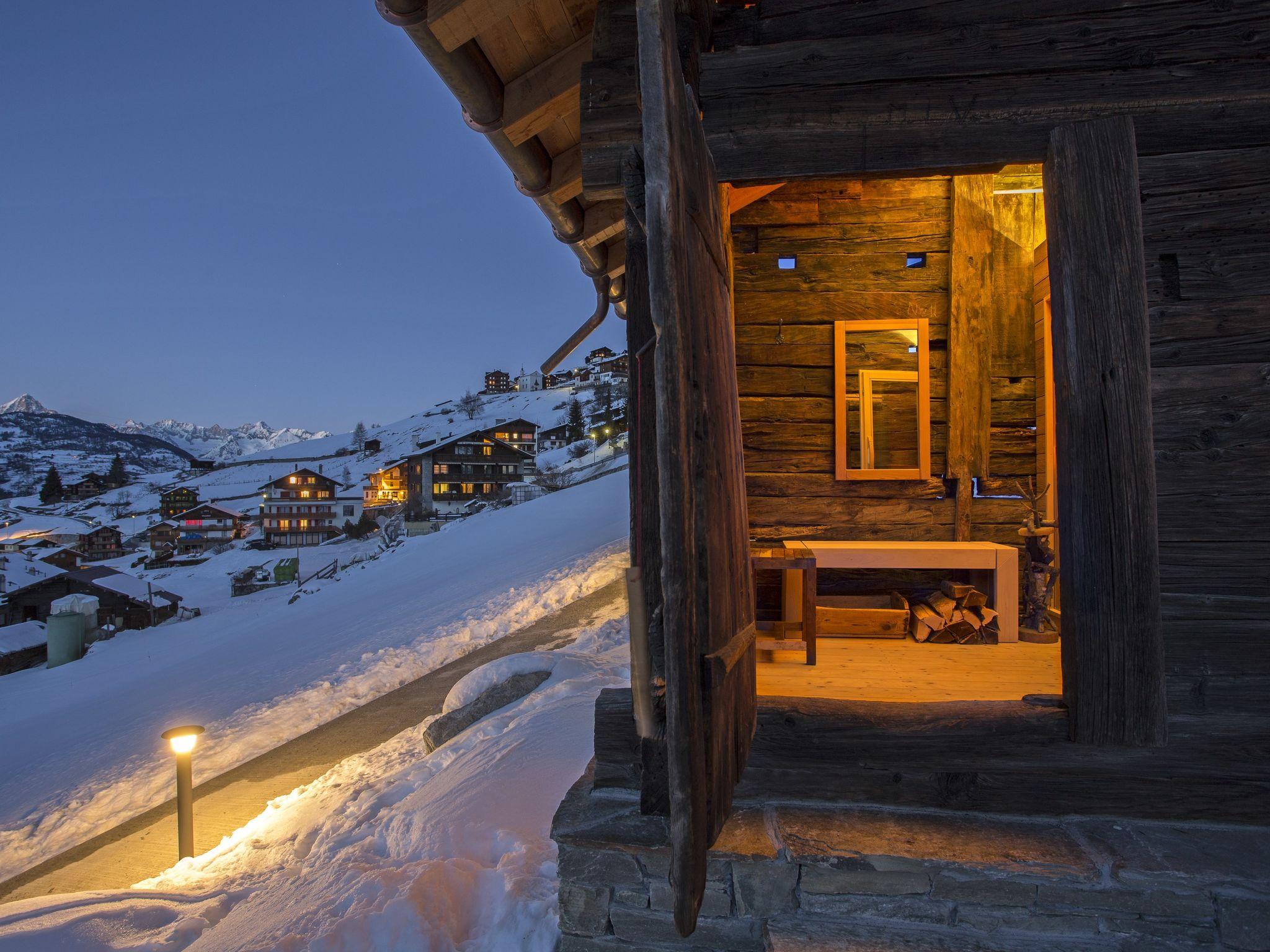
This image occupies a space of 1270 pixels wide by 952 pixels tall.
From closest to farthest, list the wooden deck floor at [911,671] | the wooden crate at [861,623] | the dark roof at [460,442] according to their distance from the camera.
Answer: the wooden deck floor at [911,671]
the wooden crate at [861,623]
the dark roof at [460,442]

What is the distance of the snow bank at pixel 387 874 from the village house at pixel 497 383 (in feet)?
428

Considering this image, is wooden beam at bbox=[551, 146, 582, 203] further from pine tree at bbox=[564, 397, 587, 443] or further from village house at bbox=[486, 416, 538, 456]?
village house at bbox=[486, 416, 538, 456]

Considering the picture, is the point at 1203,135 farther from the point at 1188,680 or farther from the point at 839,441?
the point at 839,441

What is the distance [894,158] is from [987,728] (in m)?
2.35

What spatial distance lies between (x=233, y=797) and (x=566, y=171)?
6.30 meters

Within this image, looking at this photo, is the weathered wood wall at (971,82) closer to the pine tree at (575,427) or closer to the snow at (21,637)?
the snow at (21,637)

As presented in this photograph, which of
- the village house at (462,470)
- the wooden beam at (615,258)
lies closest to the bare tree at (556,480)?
the village house at (462,470)

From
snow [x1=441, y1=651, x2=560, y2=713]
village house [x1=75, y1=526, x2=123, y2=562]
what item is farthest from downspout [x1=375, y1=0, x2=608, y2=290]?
village house [x1=75, y1=526, x2=123, y2=562]

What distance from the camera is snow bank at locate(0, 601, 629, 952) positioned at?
7.96 feet

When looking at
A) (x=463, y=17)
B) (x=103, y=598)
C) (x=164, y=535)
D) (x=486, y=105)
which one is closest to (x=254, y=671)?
(x=486, y=105)

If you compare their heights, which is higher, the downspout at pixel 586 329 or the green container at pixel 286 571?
the downspout at pixel 586 329

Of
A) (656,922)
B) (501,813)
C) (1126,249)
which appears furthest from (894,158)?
(501,813)

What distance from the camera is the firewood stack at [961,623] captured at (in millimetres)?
4102

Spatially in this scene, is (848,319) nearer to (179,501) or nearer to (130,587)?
(130,587)
